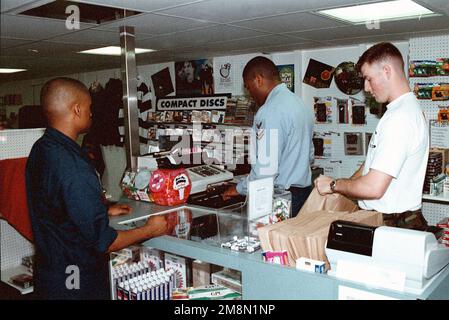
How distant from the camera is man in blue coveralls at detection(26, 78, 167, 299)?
6.55ft

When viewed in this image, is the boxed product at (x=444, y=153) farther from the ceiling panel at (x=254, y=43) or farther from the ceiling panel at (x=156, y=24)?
the ceiling panel at (x=156, y=24)

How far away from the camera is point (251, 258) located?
80.2 inches

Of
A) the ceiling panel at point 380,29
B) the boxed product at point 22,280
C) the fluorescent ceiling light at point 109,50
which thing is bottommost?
the boxed product at point 22,280

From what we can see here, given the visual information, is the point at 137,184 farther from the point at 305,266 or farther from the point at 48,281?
the point at 305,266

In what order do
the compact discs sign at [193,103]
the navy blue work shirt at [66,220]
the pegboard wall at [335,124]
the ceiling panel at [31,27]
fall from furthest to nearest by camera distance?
the compact discs sign at [193,103], the pegboard wall at [335,124], the ceiling panel at [31,27], the navy blue work shirt at [66,220]

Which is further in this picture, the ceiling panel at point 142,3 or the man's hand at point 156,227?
the ceiling panel at point 142,3

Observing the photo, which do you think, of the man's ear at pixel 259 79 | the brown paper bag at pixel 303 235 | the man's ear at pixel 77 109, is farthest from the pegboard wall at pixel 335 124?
the man's ear at pixel 77 109

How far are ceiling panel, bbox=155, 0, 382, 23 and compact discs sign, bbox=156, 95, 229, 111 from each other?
304cm

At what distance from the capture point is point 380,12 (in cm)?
333

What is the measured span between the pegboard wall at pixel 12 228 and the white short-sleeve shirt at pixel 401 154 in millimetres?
2780

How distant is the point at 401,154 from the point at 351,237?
64 cm

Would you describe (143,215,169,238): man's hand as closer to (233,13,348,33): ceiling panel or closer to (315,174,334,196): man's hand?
(315,174,334,196): man's hand

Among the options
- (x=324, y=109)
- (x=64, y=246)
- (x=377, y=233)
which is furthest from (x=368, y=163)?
(x=324, y=109)

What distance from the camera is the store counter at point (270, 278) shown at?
5.64ft
